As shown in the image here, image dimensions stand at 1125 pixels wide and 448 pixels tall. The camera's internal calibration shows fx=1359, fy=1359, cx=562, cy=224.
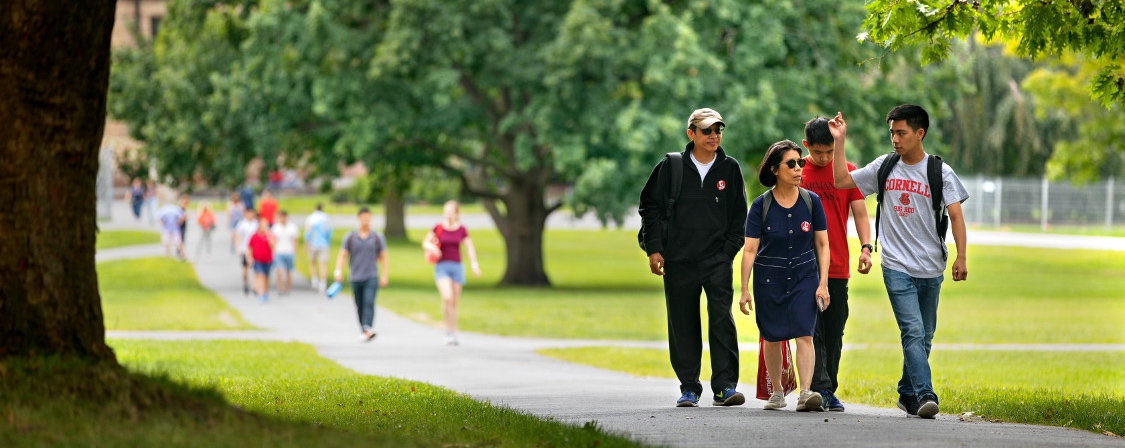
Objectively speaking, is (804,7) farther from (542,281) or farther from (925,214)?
(925,214)

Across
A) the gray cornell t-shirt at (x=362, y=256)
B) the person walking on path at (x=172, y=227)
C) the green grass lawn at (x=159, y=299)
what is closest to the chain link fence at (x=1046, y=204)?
the person walking on path at (x=172, y=227)

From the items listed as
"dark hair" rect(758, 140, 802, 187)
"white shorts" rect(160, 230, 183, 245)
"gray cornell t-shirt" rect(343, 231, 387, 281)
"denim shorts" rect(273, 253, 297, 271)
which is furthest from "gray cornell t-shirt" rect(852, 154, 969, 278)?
"white shorts" rect(160, 230, 183, 245)

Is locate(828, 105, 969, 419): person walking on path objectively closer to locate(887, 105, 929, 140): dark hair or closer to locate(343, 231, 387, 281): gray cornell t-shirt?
locate(887, 105, 929, 140): dark hair

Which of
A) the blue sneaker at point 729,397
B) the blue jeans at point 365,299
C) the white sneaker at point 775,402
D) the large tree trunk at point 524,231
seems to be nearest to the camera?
the white sneaker at point 775,402

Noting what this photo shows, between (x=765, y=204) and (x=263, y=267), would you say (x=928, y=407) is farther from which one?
(x=263, y=267)

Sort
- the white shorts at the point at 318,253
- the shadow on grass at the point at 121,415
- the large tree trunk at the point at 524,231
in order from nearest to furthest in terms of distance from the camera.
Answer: the shadow on grass at the point at 121,415 → the white shorts at the point at 318,253 → the large tree trunk at the point at 524,231

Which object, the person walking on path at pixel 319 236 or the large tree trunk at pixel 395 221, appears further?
the large tree trunk at pixel 395 221

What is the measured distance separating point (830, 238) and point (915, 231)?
597mm

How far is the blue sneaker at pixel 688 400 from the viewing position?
27.4 ft

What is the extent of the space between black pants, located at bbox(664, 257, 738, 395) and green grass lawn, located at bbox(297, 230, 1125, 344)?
9.86 meters

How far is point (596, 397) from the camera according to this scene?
9.55 m

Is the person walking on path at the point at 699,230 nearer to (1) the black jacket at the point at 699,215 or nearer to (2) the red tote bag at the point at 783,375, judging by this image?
(1) the black jacket at the point at 699,215

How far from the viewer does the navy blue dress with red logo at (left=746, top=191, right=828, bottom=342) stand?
7863mm

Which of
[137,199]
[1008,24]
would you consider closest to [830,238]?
[1008,24]
